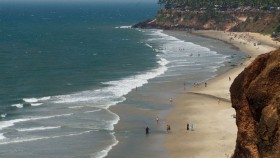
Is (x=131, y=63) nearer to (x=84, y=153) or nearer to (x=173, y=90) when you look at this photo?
Result: (x=173, y=90)

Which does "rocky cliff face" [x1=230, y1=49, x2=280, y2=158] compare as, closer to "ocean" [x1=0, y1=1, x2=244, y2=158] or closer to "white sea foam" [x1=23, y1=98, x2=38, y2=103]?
"ocean" [x1=0, y1=1, x2=244, y2=158]

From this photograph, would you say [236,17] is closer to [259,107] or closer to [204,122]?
[204,122]

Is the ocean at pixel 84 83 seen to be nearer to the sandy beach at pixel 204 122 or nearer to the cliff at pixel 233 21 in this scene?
the sandy beach at pixel 204 122

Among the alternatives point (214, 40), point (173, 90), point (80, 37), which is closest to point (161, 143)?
point (173, 90)

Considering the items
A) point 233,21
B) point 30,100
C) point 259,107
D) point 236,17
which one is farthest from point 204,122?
point 236,17

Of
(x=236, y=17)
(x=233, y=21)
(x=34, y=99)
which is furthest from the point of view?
(x=233, y=21)

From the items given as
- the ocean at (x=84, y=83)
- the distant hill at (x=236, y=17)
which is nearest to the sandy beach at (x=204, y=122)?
the ocean at (x=84, y=83)
